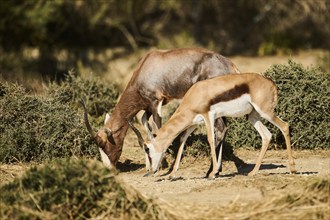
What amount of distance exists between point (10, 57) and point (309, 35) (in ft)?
38.7

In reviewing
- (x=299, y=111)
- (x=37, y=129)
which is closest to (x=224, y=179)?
(x=299, y=111)

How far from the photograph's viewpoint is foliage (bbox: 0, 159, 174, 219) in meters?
8.23

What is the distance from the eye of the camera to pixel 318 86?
13648mm

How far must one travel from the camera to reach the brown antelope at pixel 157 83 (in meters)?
12.3

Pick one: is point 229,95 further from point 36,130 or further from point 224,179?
point 36,130

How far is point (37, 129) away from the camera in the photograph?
12688 millimetres

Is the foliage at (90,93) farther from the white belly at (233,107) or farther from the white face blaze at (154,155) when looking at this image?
the white belly at (233,107)

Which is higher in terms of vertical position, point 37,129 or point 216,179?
point 37,129

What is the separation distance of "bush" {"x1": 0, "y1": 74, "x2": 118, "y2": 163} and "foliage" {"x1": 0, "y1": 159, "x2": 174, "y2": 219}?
3.79 meters

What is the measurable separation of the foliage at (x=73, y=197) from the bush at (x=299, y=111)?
209 inches

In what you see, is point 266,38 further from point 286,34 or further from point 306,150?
point 306,150

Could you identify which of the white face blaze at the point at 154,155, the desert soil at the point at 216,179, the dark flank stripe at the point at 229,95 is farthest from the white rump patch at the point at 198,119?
the desert soil at the point at 216,179

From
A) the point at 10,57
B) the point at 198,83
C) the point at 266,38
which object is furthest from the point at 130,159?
the point at 266,38

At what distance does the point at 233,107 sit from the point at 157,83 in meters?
1.84
